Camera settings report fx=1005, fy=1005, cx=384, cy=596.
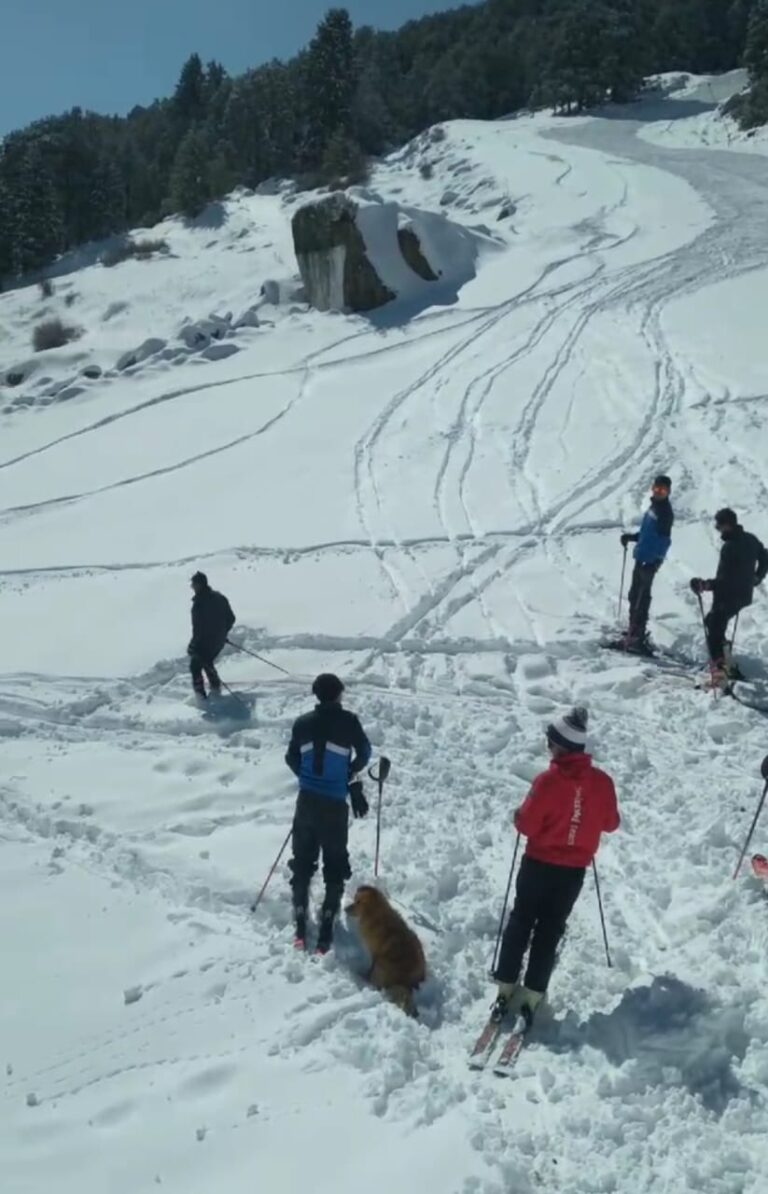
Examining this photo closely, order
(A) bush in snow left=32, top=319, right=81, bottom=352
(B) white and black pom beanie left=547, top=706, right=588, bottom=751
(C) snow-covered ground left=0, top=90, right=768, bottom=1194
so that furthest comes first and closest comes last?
(A) bush in snow left=32, top=319, right=81, bottom=352
(B) white and black pom beanie left=547, top=706, right=588, bottom=751
(C) snow-covered ground left=0, top=90, right=768, bottom=1194

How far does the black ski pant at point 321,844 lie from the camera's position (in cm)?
645

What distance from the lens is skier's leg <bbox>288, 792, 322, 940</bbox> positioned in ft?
21.3

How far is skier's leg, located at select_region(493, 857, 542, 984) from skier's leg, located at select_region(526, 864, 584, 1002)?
0.05 meters

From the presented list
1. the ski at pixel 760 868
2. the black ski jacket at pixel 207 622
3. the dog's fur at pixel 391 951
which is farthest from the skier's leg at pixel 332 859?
the black ski jacket at pixel 207 622

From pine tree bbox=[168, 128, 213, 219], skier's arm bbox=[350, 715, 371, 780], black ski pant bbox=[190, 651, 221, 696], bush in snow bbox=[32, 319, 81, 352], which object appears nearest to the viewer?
skier's arm bbox=[350, 715, 371, 780]

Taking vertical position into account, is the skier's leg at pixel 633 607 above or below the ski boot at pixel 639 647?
above

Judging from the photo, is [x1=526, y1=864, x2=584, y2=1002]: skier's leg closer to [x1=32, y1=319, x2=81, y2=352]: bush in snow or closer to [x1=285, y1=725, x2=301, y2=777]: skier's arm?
[x1=285, y1=725, x2=301, y2=777]: skier's arm

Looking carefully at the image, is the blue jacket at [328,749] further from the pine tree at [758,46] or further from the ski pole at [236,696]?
the pine tree at [758,46]

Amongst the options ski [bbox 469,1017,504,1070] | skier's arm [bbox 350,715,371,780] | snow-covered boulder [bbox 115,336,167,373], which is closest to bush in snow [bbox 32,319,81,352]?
snow-covered boulder [bbox 115,336,167,373]

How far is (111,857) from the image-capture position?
7.61 m

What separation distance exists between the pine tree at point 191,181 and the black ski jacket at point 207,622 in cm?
4385

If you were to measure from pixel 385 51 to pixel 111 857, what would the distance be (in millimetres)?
83564

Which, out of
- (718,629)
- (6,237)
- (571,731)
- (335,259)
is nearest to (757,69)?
(335,259)

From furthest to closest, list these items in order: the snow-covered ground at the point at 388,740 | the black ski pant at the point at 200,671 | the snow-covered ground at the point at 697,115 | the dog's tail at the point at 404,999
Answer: the snow-covered ground at the point at 697,115 → the black ski pant at the point at 200,671 → the dog's tail at the point at 404,999 → the snow-covered ground at the point at 388,740
